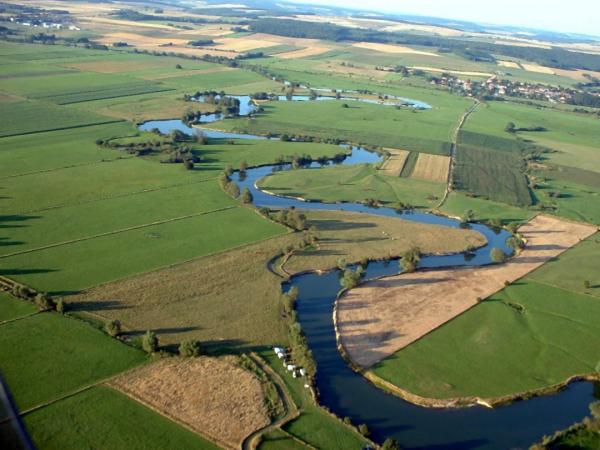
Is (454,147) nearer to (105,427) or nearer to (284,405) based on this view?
(284,405)

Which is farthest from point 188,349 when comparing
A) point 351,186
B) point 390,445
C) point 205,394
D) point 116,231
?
point 351,186

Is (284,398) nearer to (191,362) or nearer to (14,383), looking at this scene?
(191,362)

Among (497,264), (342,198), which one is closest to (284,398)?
(497,264)

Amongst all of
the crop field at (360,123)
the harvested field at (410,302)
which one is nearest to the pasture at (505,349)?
the harvested field at (410,302)

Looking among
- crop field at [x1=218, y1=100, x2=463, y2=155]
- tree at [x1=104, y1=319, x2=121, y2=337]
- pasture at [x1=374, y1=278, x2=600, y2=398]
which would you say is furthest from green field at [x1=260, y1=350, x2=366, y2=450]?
crop field at [x1=218, y1=100, x2=463, y2=155]

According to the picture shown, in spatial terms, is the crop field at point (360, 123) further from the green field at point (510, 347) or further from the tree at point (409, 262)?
the green field at point (510, 347)

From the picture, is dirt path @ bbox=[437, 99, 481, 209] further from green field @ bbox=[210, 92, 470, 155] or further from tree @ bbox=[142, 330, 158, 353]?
tree @ bbox=[142, 330, 158, 353]
